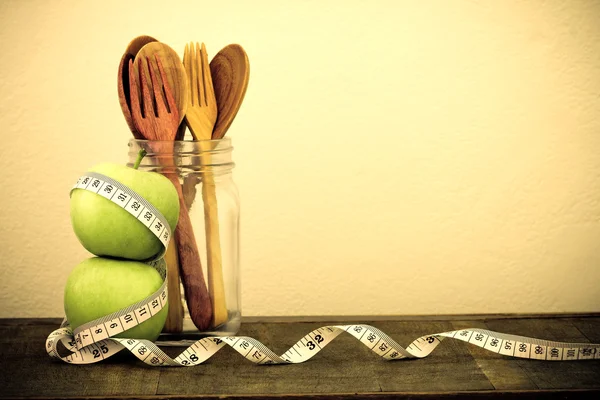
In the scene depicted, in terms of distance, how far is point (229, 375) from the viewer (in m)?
0.92

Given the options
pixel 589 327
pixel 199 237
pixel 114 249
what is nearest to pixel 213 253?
pixel 199 237

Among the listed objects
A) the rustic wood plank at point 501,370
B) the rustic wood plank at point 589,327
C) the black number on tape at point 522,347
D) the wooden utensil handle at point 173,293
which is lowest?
the rustic wood plank at point 589,327

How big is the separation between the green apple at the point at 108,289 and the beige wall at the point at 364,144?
16.9 inches

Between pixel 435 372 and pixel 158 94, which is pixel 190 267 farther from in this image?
pixel 435 372

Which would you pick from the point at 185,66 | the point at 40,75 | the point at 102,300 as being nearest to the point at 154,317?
the point at 102,300

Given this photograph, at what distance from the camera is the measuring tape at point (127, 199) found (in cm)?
89

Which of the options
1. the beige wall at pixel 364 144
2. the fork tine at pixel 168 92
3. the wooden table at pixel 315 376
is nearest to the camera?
the wooden table at pixel 315 376

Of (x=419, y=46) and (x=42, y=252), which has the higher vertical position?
(x=419, y=46)

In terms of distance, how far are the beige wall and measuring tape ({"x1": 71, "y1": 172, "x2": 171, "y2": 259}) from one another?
414 millimetres

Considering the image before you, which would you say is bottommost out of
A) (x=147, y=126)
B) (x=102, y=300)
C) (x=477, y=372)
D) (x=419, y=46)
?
(x=477, y=372)

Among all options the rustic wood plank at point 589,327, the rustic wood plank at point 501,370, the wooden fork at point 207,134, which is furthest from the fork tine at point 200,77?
the rustic wood plank at point 589,327

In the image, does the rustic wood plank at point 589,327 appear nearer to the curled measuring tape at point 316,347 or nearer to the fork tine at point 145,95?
the curled measuring tape at point 316,347

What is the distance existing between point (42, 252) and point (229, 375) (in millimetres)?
609

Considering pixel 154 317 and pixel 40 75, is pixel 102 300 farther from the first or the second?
pixel 40 75
